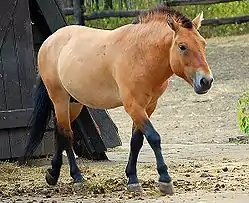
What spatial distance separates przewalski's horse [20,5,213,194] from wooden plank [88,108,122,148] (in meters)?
1.82

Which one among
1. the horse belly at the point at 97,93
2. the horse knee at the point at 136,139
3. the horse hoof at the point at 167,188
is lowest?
the horse hoof at the point at 167,188

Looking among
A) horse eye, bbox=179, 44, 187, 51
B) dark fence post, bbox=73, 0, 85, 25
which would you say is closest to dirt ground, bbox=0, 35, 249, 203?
horse eye, bbox=179, 44, 187, 51

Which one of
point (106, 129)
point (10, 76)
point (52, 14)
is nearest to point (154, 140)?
point (10, 76)

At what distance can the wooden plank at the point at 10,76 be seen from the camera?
9109 mm

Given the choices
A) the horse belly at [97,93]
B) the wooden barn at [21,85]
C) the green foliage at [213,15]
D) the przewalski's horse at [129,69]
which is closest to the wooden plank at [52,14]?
the wooden barn at [21,85]

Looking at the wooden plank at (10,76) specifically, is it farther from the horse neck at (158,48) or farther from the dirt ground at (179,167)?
the horse neck at (158,48)

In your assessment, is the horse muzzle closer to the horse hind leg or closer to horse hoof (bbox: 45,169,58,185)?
the horse hind leg

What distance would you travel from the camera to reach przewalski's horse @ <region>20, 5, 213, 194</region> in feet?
21.5

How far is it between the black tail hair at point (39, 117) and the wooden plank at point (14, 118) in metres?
1.12

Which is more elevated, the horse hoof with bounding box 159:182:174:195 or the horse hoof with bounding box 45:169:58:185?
the horse hoof with bounding box 159:182:174:195

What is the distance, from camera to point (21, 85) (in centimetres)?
917

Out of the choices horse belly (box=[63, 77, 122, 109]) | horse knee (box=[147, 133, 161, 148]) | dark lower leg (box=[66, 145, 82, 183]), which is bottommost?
dark lower leg (box=[66, 145, 82, 183])

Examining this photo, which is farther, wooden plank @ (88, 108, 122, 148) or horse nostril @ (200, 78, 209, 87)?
wooden plank @ (88, 108, 122, 148)

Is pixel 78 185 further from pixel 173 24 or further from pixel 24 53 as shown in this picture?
pixel 24 53
